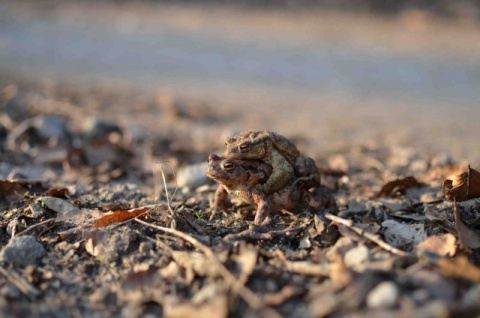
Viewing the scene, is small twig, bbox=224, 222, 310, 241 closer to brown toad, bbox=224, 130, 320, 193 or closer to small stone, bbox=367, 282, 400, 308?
brown toad, bbox=224, 130, 320, 193

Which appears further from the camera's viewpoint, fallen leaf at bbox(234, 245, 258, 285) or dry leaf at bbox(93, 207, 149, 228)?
dry leaf at bbox(93, 207, 149, 228)

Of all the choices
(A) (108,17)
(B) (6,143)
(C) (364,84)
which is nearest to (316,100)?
(C) (364,84)

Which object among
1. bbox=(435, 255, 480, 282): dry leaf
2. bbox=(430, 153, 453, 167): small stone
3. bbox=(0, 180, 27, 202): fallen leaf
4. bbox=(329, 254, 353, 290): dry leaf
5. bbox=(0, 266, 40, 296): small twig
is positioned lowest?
bbox=(0, 180, 27, 202): fallen leaf

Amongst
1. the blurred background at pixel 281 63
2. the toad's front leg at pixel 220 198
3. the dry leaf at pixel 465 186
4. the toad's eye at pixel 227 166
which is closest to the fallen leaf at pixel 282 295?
the toad's eye at pixel 227 166

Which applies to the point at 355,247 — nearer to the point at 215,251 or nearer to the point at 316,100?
the point at 215,251

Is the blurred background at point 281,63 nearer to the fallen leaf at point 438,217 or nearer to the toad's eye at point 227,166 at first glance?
the fallen leaf at point 438,217

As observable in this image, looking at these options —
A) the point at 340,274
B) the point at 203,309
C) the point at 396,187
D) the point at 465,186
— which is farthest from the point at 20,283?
the point at 396,187

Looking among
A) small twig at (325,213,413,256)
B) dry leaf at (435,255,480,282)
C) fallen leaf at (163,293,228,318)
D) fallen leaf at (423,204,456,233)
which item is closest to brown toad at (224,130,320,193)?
small twig at (325,213,413,256)
